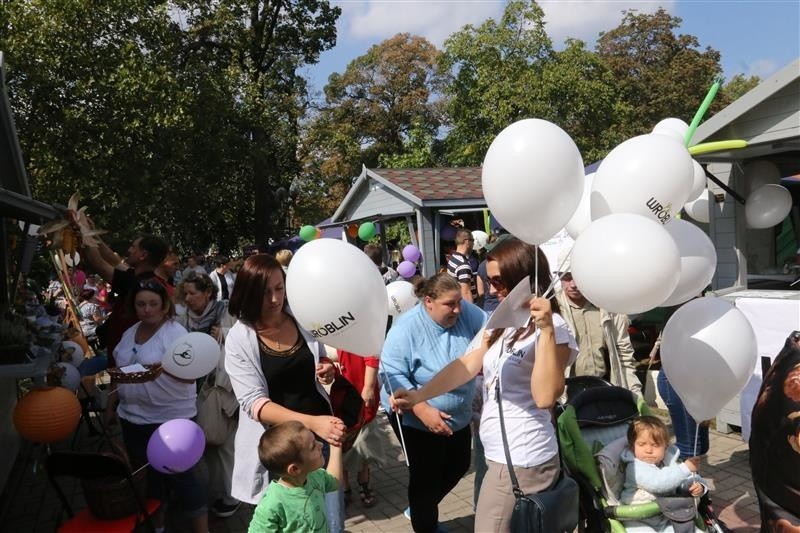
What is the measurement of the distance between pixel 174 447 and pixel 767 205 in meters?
6.01

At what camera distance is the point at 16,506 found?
4.73 metres

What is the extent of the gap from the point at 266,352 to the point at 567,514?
1.51m

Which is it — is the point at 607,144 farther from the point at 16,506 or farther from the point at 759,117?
the point at 16,506

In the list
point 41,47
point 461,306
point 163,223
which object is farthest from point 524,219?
point 163,223

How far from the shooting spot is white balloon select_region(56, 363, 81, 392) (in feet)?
15.9

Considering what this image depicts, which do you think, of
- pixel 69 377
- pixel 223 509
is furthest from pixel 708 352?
pixel 69 377

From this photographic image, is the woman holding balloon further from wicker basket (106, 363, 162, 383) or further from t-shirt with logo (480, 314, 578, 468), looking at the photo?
t-shirt with logo (480, 314, 578, 468)

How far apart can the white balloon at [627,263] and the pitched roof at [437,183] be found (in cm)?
1084

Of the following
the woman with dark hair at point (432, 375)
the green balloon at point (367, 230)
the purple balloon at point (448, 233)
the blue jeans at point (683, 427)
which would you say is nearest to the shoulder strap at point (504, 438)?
the woman with dark hair at point (432, 375)

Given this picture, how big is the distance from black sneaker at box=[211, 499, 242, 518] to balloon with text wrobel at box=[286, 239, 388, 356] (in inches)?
88.5

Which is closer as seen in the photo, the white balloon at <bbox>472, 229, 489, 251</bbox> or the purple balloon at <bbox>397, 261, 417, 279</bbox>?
the purple balloon at <bbox>397, 261, 417, 279</bbox>

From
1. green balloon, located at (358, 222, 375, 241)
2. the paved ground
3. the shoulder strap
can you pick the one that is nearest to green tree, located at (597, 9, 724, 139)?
green balloon, located at (358, 222, 375, 241)

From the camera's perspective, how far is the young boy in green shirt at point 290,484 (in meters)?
2.33

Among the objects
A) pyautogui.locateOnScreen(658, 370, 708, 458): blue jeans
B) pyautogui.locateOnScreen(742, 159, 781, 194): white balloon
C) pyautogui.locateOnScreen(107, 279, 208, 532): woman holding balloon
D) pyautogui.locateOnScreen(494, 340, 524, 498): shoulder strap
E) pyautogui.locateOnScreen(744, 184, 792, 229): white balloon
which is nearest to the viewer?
pyautogui.locateOnScreen(494, 340, 524, 498): shoulder strap
